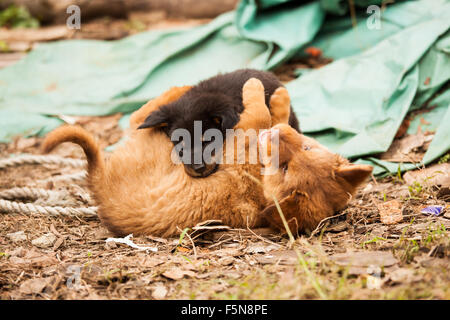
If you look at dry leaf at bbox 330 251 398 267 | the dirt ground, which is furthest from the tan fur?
dry leaf at bbox 330 251 398 267

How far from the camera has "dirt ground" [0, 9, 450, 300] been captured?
2.49 meters

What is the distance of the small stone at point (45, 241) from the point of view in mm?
3422

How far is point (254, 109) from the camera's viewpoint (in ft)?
12.5

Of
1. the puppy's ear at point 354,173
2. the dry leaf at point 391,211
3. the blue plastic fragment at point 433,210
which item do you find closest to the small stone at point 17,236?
the puppy's ear at point 354,173

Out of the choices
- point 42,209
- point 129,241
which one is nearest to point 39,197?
point 42,209

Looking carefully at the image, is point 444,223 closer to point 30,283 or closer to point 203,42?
point 30,283

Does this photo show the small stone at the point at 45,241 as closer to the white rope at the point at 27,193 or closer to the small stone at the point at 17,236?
the small stone at the point at 17,236

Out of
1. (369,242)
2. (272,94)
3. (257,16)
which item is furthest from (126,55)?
Result: (369,242)

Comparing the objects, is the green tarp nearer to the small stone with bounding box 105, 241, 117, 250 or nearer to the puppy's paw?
the puppy's paw

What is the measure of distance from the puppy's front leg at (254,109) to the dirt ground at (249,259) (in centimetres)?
94

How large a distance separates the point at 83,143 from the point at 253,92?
156 cm

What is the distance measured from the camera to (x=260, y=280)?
8.74 feet

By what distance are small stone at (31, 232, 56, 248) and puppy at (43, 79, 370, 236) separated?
473 mm

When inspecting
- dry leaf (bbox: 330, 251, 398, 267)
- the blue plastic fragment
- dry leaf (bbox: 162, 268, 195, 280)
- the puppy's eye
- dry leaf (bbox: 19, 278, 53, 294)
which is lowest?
dry leaf (bbox: 19, 278, 53, 294)
